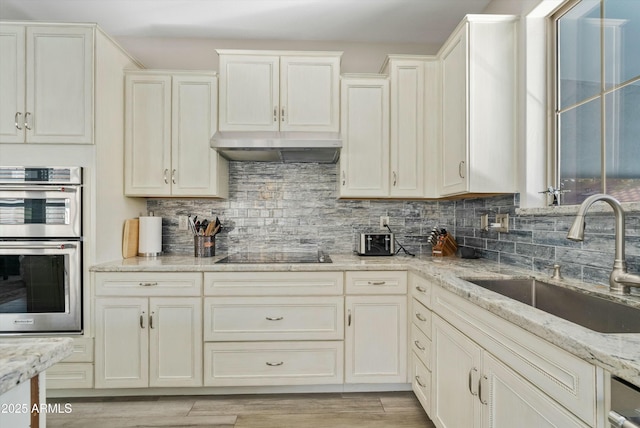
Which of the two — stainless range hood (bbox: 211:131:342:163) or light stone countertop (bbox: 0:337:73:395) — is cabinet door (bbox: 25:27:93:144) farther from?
light stone countertop (bbox: 0:337:73:395)

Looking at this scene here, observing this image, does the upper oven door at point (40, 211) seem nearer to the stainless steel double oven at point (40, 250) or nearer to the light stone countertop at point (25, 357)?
the stainless steel double oven at point (40, 250)

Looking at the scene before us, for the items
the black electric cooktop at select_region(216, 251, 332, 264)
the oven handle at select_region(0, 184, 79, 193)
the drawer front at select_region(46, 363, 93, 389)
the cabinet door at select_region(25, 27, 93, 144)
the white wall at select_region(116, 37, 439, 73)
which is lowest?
the drawer front at select_region(46, 363, 93, 389)

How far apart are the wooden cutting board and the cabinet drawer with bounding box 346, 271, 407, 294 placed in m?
1.63

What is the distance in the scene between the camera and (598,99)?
5.67 ft

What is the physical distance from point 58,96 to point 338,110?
1.85m

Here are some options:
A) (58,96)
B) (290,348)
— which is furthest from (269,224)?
(58,96)

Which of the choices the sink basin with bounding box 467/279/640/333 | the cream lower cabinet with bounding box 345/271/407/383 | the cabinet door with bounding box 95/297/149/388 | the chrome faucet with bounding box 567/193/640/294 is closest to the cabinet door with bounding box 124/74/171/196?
the cabinet door with bounding box 95/297/149/388

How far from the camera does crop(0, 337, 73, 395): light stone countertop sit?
538 mm

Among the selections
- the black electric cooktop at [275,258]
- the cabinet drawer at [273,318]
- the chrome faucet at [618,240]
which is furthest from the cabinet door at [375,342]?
the chrome faucet at [618,240]

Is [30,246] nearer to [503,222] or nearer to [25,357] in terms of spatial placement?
[25,357]

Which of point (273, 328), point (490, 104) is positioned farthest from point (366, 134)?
point (273, 328)

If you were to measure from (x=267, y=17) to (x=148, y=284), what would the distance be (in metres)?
2.14

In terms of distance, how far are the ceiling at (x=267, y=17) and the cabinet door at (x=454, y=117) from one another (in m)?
0.51

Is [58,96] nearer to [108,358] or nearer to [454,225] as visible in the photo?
[108,358]
